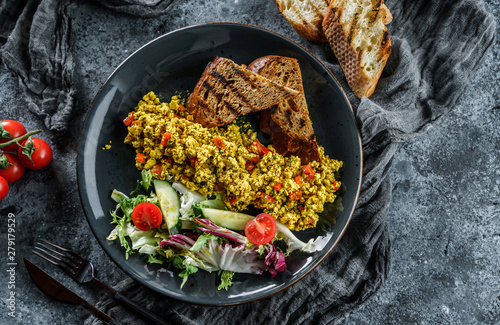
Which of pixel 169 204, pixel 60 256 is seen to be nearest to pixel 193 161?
pixel 169 204

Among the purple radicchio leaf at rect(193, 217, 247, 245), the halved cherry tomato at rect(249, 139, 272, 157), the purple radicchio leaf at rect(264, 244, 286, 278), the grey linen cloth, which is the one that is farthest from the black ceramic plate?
the halved cherry tomato at rect(249, 139, 272, 157)

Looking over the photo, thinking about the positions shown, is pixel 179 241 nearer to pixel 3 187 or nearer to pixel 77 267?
pixel 77 267

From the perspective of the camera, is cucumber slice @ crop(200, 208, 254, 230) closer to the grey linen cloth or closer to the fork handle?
the grey linen cloth

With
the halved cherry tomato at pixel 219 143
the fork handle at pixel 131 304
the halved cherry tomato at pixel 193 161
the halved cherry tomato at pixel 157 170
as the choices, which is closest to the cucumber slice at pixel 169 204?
the halved cherry tomato at pixel 157 170

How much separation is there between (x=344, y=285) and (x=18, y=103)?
9.48 ft

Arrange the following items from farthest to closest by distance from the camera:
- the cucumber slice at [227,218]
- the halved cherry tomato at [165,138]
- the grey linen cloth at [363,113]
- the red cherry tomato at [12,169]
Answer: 1. the grey linen cloth at [363,113]
2. the red cherry tomato at [12,169]
3. the cucumber slice at [227,218]
4. the halved cherry tomato at [165,138]

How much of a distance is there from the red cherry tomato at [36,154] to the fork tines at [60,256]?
1.89 ft

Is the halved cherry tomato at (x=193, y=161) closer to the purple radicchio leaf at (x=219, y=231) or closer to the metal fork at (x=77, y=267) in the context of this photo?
the purple radicchio leaf at (x=219, y=231)

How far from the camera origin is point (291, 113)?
2.84 m

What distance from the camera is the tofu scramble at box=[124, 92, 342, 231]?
2654 millimetres

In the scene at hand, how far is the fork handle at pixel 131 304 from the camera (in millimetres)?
2822

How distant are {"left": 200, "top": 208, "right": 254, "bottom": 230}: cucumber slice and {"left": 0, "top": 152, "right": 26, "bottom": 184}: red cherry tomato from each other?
1412mm

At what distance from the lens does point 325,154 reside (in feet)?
9.87

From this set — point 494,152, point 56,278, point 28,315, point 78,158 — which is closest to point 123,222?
point 78,158
